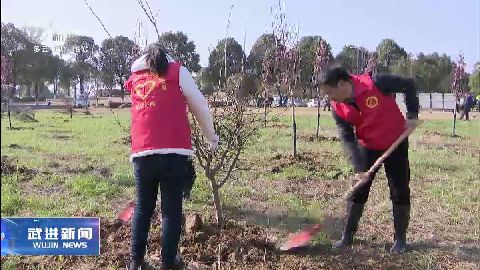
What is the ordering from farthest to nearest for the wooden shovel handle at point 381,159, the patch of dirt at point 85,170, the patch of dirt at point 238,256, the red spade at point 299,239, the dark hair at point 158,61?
the patch of dirt at point 85,170 < the red spade at point 299,239 < the wooden shovel handle at point 381,159 < the patch of dirt at point 238,256 < the dark hair at point 158,61

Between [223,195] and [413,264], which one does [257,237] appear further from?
[223,195]

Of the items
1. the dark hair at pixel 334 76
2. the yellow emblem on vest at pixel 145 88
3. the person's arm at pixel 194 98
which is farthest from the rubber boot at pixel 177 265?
the dark hair at pixel 334 76

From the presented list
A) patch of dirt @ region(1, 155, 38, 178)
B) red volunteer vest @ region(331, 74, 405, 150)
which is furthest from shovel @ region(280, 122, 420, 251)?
patch of dirt @ region(1, 155, 38, 178)

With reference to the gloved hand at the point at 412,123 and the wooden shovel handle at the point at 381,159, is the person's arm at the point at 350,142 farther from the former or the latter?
the gloved hand at the point at 412,123

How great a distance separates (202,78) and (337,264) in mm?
1918

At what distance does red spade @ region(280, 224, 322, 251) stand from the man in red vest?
0.20 m

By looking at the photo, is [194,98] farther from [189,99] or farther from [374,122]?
[374,122]

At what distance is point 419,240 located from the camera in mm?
4004

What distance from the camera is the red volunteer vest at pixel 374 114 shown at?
349 centimetres

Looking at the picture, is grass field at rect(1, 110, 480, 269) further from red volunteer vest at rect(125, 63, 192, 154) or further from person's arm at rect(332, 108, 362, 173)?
red volunteer vest at rect(125, 63, 192, 154)

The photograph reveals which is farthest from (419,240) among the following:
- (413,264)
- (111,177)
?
(111,177)

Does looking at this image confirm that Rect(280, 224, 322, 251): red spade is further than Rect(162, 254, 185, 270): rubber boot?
Yes

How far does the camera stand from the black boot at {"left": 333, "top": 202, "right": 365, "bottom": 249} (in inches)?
149

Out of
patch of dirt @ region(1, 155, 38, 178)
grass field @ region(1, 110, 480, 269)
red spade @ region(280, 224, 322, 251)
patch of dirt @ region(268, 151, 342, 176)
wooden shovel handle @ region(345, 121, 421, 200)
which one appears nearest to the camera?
wooden shovel handle @ region(345, 121, 421, 200)
